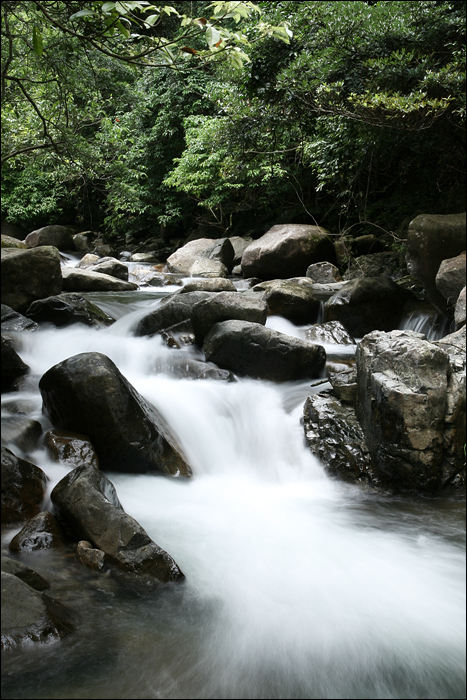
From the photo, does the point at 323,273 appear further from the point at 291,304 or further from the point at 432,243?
the point at 432,243

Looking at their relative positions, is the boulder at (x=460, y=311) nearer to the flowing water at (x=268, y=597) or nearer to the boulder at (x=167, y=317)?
the flowing water at (x=268, y=597)

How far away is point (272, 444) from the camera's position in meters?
4.78

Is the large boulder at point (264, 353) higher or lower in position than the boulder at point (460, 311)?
lower

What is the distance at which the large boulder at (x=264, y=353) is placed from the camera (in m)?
5.77

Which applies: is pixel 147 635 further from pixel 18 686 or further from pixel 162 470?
pixel 162 470

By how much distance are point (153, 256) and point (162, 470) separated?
1430 cm

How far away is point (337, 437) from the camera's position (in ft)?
14.5

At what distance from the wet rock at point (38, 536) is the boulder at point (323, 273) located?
931cm

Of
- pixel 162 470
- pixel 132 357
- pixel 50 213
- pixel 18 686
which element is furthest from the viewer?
pixel 50 213

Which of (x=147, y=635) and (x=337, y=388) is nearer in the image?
(x=147, y=635)

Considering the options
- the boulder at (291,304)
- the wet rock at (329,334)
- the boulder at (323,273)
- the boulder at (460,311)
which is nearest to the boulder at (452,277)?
the boulder at (460,311)

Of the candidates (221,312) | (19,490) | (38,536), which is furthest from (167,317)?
(38,536)

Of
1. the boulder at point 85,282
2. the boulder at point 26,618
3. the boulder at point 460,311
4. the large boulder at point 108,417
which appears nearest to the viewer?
the boulder at point 26,618

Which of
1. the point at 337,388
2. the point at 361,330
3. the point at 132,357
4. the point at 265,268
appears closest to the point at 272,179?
the point at 265,268
